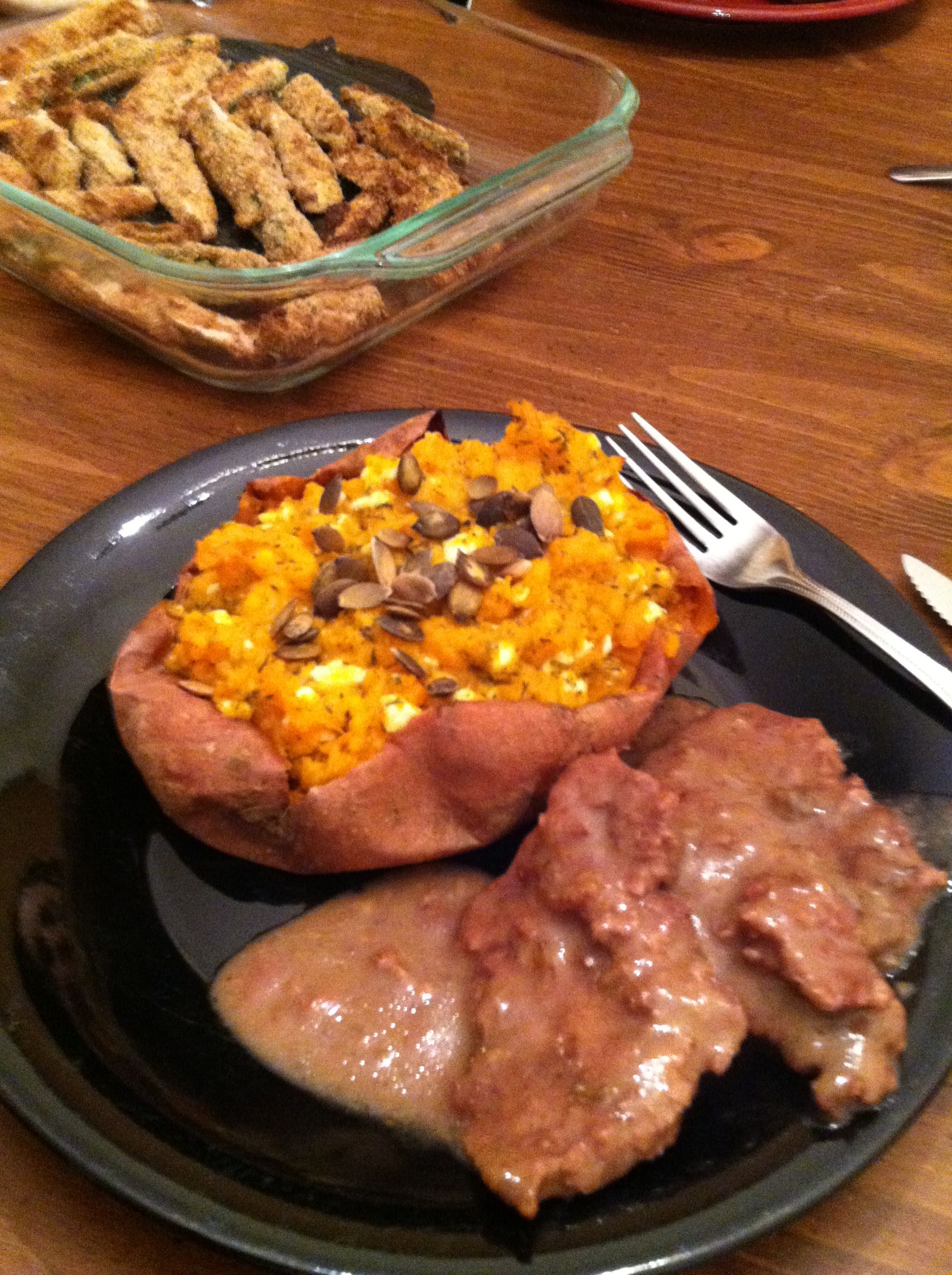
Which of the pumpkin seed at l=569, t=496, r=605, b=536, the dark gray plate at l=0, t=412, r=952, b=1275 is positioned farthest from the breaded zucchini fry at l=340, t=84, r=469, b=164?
the pumpkin seed at l=569, t=496, r=605, b=536

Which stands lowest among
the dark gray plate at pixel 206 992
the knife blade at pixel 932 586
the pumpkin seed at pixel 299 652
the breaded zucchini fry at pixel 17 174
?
the dark gray plate at pixel 206 992

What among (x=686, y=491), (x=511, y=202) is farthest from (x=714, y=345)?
(x=686, y=491)

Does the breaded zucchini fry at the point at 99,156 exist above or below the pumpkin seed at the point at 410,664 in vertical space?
above

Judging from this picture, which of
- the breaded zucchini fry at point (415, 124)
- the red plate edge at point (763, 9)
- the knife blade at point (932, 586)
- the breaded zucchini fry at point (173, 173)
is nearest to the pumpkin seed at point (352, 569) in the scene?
the knife blade at point (932, 586)

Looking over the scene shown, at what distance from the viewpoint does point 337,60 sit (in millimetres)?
2443

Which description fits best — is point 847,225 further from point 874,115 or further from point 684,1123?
point 684,1123

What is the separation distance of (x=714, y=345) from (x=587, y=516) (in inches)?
37.4

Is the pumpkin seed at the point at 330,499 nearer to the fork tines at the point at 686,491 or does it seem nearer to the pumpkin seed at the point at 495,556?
the pumpkin seed at the point at 495,556

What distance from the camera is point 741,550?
4.72 ft

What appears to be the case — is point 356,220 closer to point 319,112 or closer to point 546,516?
point 319,112

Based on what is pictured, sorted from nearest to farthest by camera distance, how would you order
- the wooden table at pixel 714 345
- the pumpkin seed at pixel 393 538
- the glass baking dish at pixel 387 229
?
the pumpkin seed at pixel 393 538, the glass baking dish at pixel 387 229, the wooden table at pixel 714 345

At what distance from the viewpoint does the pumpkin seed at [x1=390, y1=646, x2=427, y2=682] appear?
3.79ft

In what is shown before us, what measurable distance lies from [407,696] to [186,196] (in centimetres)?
142

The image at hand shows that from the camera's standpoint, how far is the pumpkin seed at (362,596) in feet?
3.87
